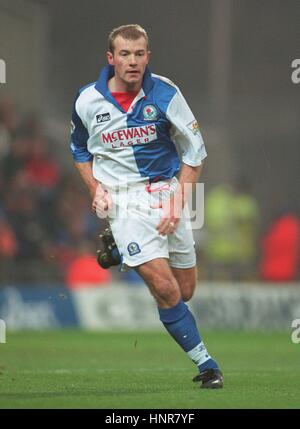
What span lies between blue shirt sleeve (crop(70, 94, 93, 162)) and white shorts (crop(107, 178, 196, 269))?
431 mm

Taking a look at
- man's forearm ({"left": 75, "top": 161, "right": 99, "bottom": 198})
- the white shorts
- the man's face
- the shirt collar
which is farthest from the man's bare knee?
the man's face

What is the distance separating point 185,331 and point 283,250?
9.92 metres

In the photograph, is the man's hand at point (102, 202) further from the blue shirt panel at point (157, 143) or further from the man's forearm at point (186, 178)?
the man's forearm at point (186, 178)

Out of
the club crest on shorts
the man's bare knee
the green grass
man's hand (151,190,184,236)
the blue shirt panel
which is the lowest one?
the green grass

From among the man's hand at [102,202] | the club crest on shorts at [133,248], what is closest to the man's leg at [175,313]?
the club crest on shorts at [133,248]

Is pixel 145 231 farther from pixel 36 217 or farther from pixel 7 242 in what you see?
pixel 36 217

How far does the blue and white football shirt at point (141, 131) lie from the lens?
8758 mm

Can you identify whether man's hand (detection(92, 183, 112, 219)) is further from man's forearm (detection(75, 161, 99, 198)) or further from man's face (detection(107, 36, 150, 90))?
man's face (detection(107, 36, 150, 90))

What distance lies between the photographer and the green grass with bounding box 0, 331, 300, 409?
26.0 feet

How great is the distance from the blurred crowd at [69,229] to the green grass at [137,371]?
155 centimetres

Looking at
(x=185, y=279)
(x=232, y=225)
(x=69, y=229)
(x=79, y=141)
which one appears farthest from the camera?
(x=232, y=225)

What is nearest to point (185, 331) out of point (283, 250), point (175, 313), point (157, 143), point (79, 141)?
point (175, 313)

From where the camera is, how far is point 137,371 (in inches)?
411
